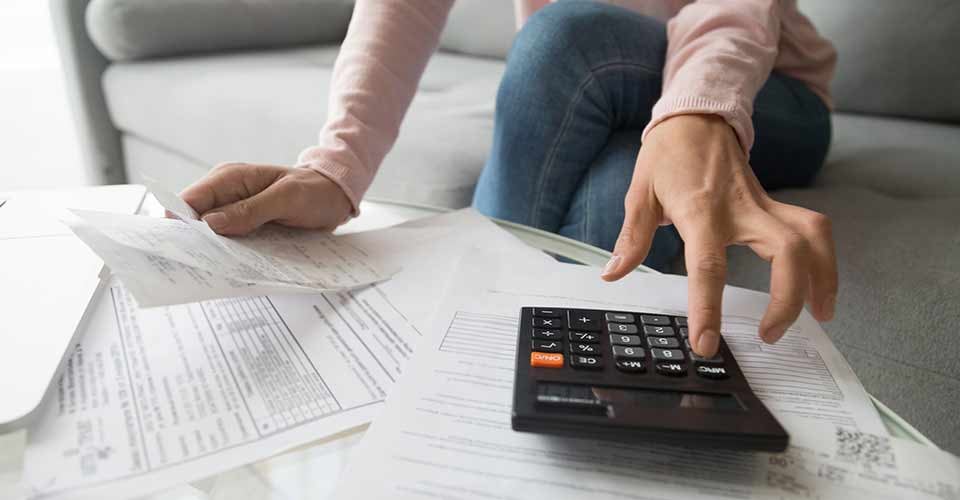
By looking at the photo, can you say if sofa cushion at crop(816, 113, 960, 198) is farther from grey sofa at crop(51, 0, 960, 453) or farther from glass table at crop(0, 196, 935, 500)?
glass table at crop(0, 196, 935, 500)

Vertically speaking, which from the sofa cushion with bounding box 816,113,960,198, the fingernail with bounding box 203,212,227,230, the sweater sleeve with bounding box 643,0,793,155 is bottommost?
the sofa cushion with bounding box 816,113,960,198

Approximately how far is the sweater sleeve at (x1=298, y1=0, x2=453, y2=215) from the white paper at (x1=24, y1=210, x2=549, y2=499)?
16 cm

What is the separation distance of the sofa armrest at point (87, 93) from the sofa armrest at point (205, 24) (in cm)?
4

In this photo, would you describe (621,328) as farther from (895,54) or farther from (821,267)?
(895,54)

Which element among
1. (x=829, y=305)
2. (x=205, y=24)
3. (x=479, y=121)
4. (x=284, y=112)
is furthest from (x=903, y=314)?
(x=205, y=24)

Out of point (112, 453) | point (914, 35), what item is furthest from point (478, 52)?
point (112, 453)

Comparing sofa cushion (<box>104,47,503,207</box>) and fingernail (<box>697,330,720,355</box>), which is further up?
fingernail (<box>697,330,720,355</box>)

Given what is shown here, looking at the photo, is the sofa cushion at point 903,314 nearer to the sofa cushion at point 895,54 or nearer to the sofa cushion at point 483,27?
the sofa cushion at point 895,54

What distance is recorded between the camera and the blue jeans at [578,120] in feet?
1.96

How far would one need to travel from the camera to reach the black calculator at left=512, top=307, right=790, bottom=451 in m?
0.25

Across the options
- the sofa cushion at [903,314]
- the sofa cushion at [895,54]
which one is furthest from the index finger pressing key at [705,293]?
the sofa cushion at [895,54]

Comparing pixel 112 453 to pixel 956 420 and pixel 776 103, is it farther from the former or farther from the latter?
pixel 776 103

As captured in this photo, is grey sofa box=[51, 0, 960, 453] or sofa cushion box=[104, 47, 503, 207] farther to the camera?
sofa cushion box=[104, 47, 503, 207]

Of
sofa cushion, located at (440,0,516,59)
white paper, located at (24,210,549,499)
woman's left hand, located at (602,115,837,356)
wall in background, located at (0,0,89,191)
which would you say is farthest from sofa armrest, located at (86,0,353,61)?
woman's left hand, located at (602,115,837,356)
